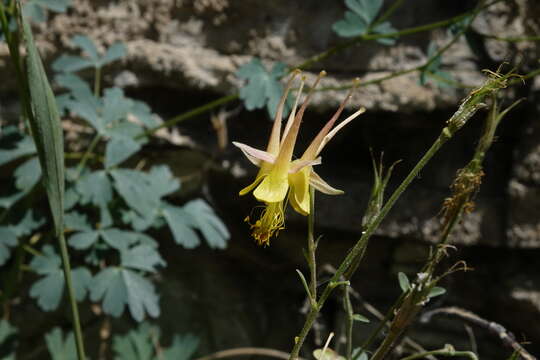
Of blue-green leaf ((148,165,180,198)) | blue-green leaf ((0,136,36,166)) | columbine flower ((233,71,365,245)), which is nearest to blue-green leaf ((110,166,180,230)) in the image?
blue-green leaf ((148,165,180,198))

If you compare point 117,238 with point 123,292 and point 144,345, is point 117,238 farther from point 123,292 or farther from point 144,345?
point 144,345

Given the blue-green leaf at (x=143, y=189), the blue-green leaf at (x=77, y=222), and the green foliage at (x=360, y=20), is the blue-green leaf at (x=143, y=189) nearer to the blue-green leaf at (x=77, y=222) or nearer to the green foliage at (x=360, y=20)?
the blue-green leaf at (x=77, y=222)

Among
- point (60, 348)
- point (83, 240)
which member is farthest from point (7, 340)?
point (83, 240)

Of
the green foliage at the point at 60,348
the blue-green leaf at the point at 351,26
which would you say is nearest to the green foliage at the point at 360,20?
the blue-green leaf at the point at 351,26

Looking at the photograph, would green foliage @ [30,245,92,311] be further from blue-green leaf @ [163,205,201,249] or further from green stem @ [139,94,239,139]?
green stem @ [139,94,239,139]

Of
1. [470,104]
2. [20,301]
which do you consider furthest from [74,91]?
[470,104]

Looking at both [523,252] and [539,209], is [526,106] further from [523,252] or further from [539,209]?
[523,252]

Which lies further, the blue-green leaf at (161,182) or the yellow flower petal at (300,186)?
the blue-green leaf at (161,182)
